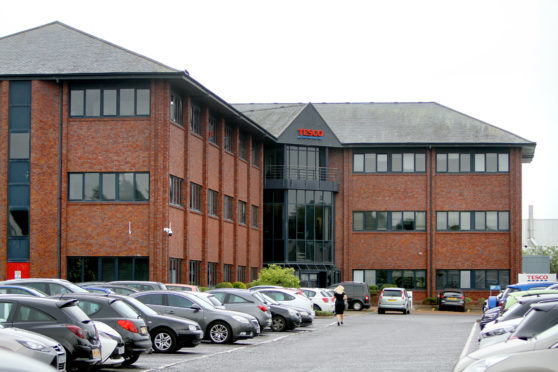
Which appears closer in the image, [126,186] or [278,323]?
[278,323]

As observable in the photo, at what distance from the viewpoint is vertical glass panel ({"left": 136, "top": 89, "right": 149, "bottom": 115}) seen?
38.2 m

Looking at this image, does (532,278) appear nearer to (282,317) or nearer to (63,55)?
(282,317)

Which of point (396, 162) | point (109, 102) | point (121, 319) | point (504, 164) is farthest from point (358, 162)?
point (121, 319)

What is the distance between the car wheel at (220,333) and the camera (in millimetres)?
22906

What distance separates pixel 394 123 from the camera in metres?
62.3

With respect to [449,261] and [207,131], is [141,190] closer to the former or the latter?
[207,131]

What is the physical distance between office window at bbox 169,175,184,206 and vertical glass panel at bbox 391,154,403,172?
23.4m

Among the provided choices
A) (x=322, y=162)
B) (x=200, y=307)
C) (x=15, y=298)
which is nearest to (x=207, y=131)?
(x=322, y=162)

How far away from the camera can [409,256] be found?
60.2 m

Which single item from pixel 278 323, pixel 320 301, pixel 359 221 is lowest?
pixel 320 301

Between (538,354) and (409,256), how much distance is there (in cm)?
5180

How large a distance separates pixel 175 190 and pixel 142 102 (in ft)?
13.8

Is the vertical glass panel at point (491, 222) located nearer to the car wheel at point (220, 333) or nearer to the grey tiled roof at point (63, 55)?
the grey tiled roof at point (63, 55)

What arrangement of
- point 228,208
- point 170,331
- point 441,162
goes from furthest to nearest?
point 441,162 → point 228,208 → point 170,331
